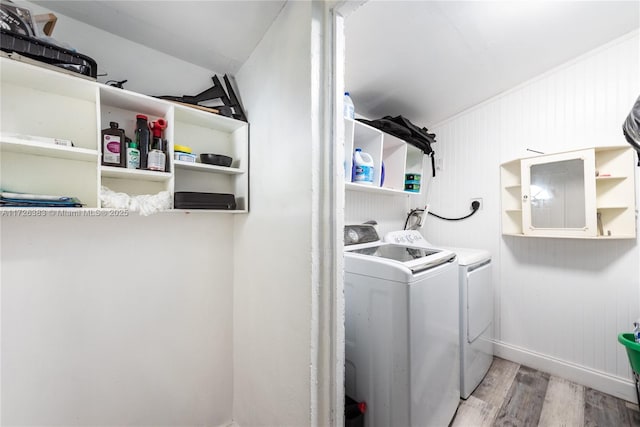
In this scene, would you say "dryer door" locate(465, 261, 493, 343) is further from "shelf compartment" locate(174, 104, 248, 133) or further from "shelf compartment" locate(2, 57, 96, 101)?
"shelf compartment" locate(2, 57, 96, 101)

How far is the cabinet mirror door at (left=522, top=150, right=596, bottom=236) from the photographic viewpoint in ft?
5.87

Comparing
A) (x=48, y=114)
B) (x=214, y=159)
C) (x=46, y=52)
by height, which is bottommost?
(x=214, y=159)

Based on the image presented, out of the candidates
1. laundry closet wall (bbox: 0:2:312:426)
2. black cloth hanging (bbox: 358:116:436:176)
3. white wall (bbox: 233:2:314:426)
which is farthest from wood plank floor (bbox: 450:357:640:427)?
black cloth hanging (bbox: 358:116:436:176)

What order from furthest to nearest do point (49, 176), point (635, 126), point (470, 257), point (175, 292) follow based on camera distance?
point (470, 257) → point (175, 292) → point (635, 126) → point (49, 176)

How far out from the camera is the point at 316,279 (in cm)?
93

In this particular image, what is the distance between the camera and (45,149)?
90cm

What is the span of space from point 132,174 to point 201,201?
29 centimetres

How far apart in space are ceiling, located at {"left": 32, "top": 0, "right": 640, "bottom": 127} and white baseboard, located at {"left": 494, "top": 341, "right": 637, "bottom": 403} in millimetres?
2354

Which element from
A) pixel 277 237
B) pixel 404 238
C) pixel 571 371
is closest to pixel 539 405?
pixel 571 371

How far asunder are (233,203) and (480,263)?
1914 mm

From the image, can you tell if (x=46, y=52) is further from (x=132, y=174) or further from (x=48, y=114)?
(x=132, y=174)

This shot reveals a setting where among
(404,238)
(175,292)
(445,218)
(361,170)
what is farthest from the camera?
(445,218)

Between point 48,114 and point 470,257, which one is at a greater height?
point 48,114

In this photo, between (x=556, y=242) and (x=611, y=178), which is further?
(x=556, y=242)
